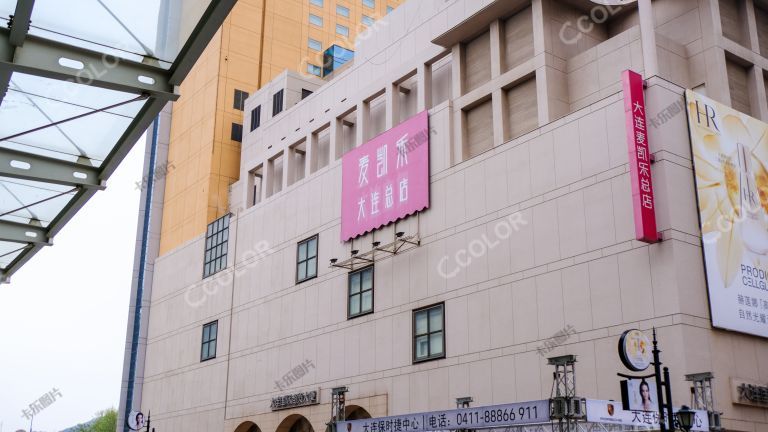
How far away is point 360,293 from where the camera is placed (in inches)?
1550

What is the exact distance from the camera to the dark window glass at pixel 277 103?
51.8 m

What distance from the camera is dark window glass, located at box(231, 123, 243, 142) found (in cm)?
5797

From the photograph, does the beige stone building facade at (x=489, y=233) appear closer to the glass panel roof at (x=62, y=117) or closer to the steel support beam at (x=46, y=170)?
the steel support beam at (x=46, y=170)

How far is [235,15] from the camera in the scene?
61375 mm

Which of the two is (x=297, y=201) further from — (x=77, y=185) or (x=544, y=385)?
(x=77, y=185)

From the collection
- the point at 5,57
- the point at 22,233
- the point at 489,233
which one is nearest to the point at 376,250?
the point at 489,233

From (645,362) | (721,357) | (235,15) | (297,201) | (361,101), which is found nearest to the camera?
(645,362)

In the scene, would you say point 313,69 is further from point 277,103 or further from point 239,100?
point 277,103

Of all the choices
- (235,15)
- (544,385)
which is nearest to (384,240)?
(544,385)

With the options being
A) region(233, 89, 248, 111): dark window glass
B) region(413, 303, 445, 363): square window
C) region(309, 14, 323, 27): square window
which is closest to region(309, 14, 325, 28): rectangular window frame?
region(309, 14, 323, 27): square window

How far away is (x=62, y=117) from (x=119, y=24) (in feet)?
7.27

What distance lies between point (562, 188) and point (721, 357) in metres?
7.93

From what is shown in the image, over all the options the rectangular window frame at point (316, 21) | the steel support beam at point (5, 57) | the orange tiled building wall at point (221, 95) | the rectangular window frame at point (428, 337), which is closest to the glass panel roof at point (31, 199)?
the steel support beam at point (5, 57)

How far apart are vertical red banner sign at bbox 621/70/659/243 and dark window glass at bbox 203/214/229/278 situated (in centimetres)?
2967
